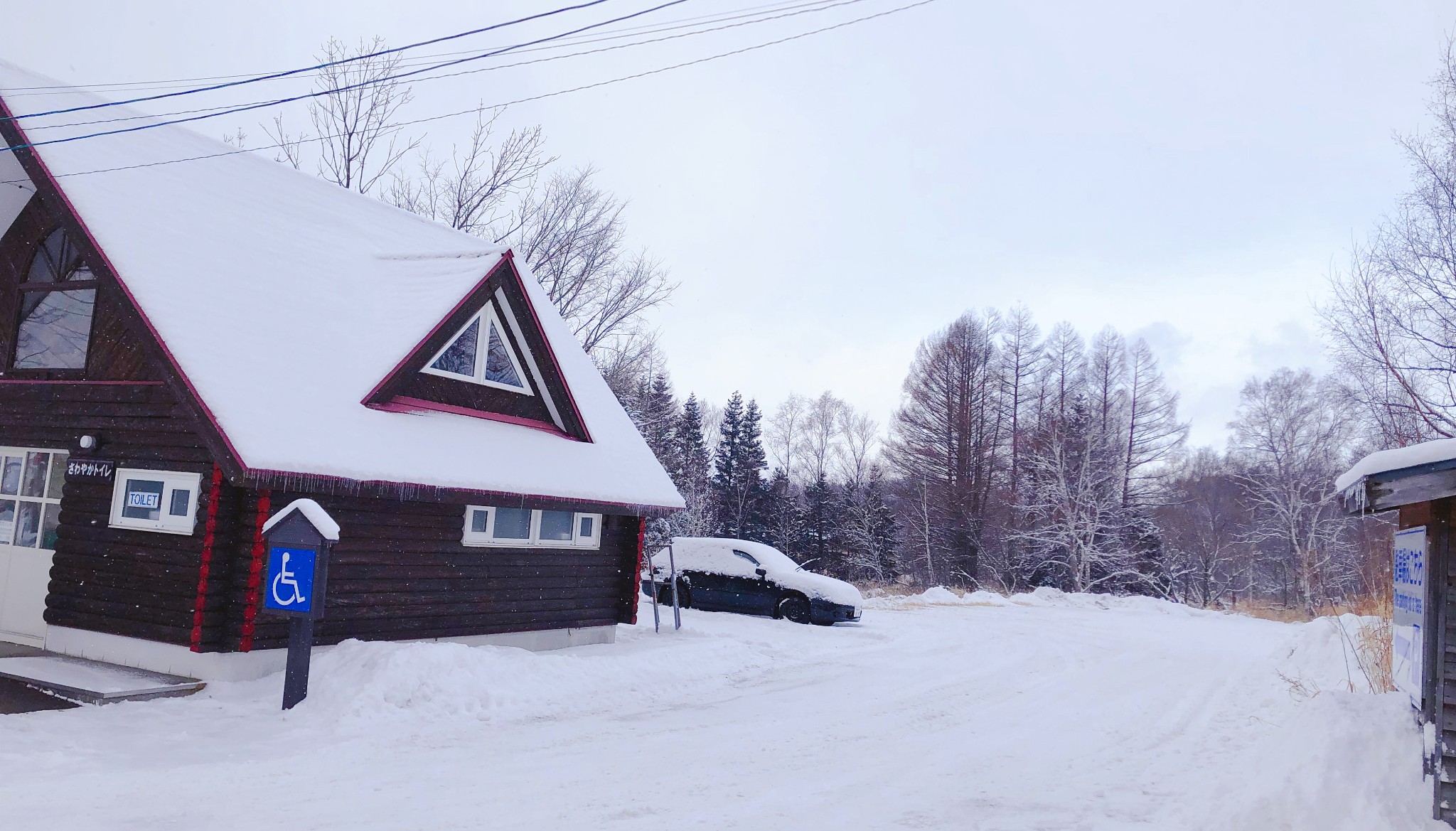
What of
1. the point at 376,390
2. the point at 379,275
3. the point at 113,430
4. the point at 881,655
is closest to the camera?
the point at 113,430

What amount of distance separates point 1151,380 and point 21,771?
4575 centimetres

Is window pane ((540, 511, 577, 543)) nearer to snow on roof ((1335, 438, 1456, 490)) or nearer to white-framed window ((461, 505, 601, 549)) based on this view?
white-framed window ((461, 505, 601, 549))

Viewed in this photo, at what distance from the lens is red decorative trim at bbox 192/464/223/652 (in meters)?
9.56

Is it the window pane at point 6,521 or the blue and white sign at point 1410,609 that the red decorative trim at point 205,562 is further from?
the blue and white sign at point 1410,609

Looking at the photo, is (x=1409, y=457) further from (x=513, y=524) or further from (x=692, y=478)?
(x=692, y=478)

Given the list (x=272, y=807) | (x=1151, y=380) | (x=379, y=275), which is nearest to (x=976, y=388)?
(x=1151, y=380)

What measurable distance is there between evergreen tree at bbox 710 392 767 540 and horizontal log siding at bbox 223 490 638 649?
3405 cm

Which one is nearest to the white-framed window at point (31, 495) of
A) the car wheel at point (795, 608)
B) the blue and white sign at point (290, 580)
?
the blue and white sign at point (290, 580)

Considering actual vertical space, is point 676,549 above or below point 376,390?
below

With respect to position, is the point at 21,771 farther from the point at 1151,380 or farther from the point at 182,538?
the point at 1151,380

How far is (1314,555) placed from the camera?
36562mm

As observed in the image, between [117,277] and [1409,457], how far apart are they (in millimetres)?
11943

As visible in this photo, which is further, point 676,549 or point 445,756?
point 676,549

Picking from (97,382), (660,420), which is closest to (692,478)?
(660,420)
